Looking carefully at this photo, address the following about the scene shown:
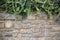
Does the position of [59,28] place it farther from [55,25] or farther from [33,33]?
[33,33]

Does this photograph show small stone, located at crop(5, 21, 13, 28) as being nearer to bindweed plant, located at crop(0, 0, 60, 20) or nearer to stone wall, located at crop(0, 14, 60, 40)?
stone wall, located at crop(0, 14, 60, 40)

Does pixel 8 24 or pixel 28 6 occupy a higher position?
pixel 28 6

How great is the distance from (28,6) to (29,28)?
Answer: 0.28 m

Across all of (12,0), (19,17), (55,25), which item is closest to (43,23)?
(55,25)

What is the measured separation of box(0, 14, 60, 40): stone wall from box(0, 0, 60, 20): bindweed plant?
0.27 ft

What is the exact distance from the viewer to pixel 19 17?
1.98 m

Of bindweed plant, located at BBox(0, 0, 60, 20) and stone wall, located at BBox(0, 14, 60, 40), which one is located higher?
bindweed plant, located at BBox(0, 0, 60, 20)

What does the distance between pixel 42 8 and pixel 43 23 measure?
0.63 ft

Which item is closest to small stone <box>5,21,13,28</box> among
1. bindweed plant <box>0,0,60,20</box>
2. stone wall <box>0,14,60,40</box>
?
stone wall <box>0,14,60,40</box>

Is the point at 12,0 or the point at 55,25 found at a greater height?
the point at 12,0

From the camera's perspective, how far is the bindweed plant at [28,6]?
193cm

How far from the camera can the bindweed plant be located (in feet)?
6.34

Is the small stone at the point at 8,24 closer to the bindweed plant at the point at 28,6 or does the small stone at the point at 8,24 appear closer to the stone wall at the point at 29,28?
the stone wall at the point at 29,28

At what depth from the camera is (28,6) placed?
1940mm
